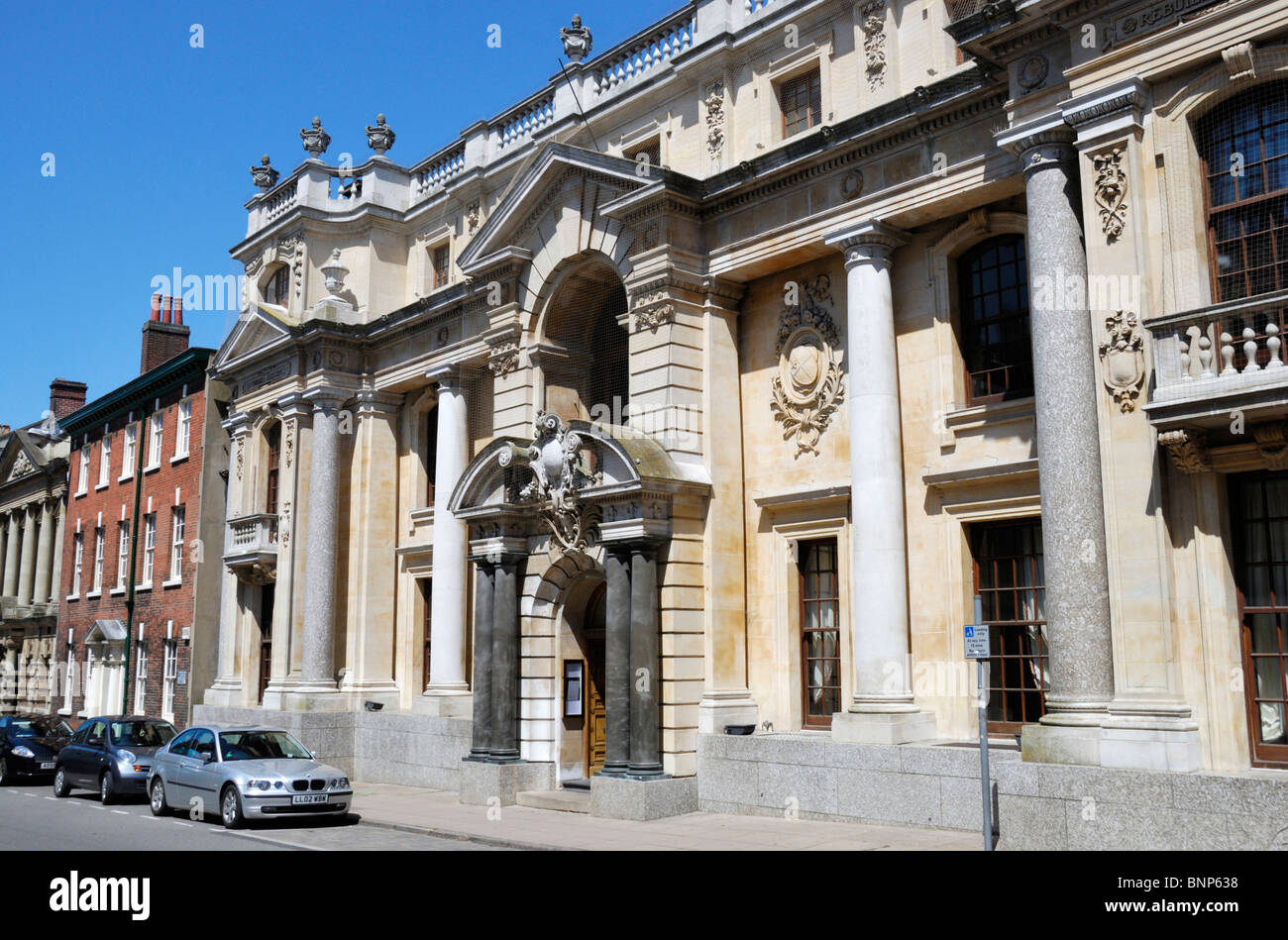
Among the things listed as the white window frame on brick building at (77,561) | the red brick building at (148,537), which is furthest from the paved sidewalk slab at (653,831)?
the white window frame on brick building at (77,561)

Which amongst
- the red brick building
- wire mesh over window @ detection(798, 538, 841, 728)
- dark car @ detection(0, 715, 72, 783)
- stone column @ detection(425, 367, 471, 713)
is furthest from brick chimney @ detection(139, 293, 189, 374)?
wire mesh over window @ detection(798, 538, 841, 728)

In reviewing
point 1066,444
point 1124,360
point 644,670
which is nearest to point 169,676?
point 644,670

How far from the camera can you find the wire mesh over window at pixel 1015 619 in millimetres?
15508

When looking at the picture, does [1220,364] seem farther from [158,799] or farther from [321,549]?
[321,549]

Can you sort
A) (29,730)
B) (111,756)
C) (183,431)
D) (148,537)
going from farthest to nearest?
(148,537), (183,431), (29,730), (111,756)

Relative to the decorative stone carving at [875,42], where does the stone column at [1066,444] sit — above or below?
below

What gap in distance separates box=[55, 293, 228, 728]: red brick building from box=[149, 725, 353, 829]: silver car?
1430 cm

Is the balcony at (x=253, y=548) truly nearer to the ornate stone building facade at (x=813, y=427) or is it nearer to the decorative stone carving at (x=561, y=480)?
the ornate stone building facade at (x=813, y=427)

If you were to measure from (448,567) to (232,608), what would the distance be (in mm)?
8674

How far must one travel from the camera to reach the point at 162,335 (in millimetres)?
41188

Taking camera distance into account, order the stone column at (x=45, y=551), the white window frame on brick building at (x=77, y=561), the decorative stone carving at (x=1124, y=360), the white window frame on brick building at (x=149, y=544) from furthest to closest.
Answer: the stone column at (x=45, y=551)
the white window frame on brick building at (x=77, y=561)
the white window frame on brick building at (x=149, y=544)
the decorative stone carving at (x=1124, y=360)

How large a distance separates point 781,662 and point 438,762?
7.97 meters

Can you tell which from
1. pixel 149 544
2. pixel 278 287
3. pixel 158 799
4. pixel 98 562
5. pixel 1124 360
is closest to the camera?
pixel 1124 360

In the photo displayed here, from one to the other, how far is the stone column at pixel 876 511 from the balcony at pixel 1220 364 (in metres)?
4.77
